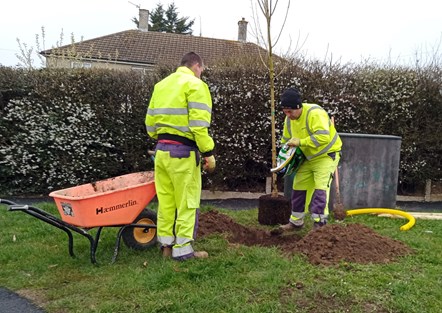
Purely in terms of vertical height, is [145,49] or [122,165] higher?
[145,49]

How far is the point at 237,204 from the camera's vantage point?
26.7 feet

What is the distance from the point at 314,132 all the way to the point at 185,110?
71.9 inches

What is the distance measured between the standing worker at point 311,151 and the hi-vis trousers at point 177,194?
1576mm

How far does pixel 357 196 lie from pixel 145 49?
20041 mm

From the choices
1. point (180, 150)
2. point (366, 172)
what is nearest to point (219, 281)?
point (180, 150)

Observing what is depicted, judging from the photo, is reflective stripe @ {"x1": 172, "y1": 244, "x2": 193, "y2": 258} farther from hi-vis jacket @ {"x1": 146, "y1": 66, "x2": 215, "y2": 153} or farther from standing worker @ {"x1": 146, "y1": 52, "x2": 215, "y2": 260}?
hi-vis jacket @ {"x1": 146, "y1": 66, "x2": 215, "y2": 153}

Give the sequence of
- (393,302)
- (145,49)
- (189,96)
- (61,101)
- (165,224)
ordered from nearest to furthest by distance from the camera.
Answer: (393,302)
(189,96)
(165,224)
(61,101)
(145,49)

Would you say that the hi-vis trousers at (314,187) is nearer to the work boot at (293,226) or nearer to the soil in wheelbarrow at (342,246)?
the work boot at (293,226)

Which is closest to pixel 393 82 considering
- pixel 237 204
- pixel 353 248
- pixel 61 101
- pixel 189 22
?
pixel 237 204

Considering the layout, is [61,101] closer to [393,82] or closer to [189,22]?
[393,82]

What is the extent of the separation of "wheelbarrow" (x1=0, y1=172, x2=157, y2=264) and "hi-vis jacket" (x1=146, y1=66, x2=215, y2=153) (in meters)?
0.74

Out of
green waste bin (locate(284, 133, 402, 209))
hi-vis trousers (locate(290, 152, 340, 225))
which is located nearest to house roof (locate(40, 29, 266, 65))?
green waste bin (locate(284, 133, 402, 209))

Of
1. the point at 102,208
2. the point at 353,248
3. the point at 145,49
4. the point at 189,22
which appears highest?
the point at 189,22

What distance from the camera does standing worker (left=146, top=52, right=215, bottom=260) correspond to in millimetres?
4188
